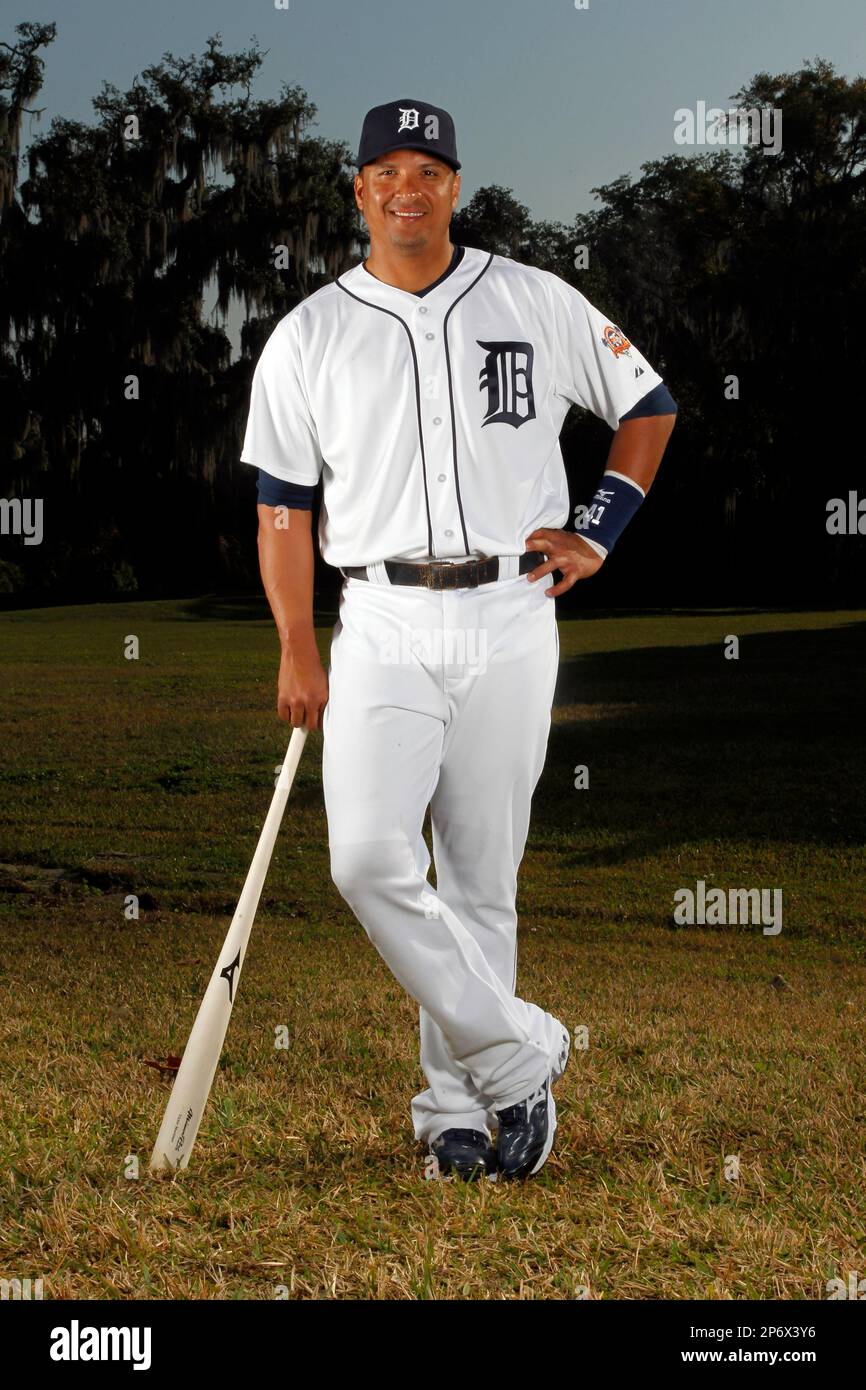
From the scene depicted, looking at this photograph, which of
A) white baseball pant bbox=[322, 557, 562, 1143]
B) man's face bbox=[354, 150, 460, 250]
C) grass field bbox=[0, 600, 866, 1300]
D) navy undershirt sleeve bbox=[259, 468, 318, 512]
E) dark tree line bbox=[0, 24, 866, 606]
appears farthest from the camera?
dark tree line bbox=[0, 24, 866, 606]

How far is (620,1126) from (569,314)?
2.15 metres

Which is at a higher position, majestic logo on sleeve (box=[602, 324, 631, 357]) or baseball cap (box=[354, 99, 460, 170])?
baseball cap (box=[354, 99, 460, 170])

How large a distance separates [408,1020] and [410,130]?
2997 millimetres

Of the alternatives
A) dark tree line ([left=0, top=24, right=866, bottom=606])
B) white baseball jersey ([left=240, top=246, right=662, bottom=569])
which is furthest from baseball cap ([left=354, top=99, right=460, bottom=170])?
dark tree line ([left=0, top=24, right=866, bottom=606])

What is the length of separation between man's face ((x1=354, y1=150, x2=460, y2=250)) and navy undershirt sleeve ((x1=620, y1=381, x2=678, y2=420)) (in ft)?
2.14

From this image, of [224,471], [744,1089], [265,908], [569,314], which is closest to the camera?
[569,314]

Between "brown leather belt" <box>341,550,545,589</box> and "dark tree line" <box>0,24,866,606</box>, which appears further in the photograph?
"dark tree line" <box>0,24,866,606</box>

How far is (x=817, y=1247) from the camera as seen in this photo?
3.17m

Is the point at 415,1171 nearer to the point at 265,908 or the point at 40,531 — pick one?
the point at 265,908

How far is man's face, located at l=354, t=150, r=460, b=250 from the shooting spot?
347 centimetres

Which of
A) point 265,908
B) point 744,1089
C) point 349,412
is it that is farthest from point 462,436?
point 265,908

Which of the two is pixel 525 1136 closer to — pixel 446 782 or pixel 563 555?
pixel 446 782

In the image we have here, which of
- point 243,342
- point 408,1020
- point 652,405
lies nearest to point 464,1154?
point 408,1020

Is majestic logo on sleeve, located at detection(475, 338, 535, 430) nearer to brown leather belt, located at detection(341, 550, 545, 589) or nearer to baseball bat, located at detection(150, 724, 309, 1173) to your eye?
brown leather belt, located at detection(341, 550, 545, 589)
